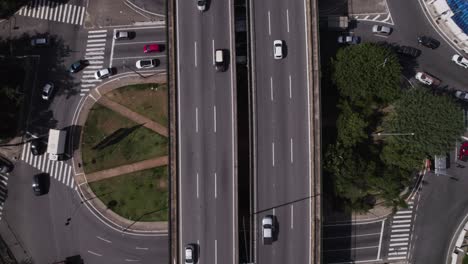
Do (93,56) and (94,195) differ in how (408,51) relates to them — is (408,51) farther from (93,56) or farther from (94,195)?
(94,195)

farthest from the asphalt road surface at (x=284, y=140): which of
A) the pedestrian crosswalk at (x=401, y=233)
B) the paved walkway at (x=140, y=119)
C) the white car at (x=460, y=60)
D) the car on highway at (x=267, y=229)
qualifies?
the white car at (x=460, y=60)

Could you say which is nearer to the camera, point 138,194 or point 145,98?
point 138,194

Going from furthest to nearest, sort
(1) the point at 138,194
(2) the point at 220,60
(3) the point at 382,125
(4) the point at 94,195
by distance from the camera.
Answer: (4) the point at 94,195
(1) the point at 138,194
(3) the point at 382,125
(2) the point at 220,60

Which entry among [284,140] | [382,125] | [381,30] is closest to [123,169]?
[284,140]

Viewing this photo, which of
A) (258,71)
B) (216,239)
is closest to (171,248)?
(216,239)

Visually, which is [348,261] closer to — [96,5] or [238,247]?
[238,247]
